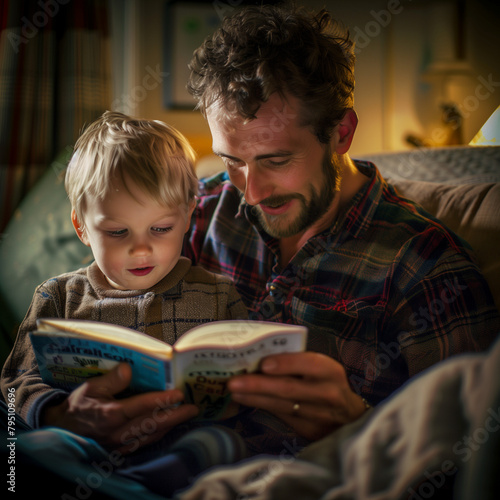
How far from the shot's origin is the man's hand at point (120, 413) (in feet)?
2.47

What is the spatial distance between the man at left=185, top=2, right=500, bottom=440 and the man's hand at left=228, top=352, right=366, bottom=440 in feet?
0.18

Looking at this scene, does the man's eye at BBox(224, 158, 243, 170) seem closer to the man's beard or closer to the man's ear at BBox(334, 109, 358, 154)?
the man's beard

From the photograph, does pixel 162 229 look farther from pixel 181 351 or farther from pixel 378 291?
pixel 378 291

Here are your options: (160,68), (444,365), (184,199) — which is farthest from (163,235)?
(160,68)

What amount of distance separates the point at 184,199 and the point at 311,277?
14.0 inches

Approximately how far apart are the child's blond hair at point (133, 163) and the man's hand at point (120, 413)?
0.36 metres

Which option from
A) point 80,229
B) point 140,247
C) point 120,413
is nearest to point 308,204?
point 140,247

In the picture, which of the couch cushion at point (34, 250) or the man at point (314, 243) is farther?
the couch cushion at point (34, 250)

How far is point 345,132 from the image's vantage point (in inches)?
48.6

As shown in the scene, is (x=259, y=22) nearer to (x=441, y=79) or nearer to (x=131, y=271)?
(x=131, y=271)

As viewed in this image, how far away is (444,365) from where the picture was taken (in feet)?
1.86

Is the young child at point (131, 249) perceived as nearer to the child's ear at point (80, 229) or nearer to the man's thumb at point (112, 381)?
the child's ear at point (80, 229)

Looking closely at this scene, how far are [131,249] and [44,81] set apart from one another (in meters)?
1.44

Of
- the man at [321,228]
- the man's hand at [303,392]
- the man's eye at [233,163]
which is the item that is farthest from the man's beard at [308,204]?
the man's hand at [303,392]
